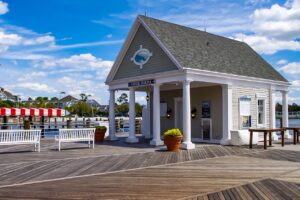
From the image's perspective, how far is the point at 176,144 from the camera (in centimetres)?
1290

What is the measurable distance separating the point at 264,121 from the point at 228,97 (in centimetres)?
364

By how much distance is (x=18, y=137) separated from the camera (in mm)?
13039

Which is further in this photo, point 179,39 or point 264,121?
point 264,121

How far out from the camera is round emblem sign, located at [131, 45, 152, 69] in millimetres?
15750

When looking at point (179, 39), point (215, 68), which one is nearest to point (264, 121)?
point (215, 68)

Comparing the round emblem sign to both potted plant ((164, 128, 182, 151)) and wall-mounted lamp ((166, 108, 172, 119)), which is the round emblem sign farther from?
potted plant ((164, 128, 182, 151))

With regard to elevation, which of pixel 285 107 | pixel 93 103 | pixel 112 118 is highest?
pixel 93 103

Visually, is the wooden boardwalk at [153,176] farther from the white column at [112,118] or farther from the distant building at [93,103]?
the distant building at [93,103]

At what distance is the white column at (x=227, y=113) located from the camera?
15.3 m

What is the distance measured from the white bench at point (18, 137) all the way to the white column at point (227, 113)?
26.8 ft

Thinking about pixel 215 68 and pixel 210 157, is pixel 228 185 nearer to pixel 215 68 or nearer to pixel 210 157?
pixel 210 157

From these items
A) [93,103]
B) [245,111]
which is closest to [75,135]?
[245,111]

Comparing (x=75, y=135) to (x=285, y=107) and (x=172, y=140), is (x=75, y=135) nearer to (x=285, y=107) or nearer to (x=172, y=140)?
(x=172, y=140)

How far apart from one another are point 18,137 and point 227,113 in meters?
9.06
